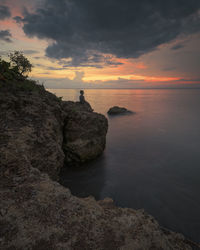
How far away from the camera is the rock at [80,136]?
9.05m

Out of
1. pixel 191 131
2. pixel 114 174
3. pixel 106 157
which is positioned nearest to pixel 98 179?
pixel 114 174

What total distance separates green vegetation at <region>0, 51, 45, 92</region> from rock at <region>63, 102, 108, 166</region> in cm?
295

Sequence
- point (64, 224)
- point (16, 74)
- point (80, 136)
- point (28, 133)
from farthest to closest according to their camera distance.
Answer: point (80, 136)
point (16, 74)
point (28, 133)
point (64, 224)

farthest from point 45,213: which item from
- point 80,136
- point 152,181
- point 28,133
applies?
point 152,181

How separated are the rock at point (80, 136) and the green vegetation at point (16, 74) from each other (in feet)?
9.67

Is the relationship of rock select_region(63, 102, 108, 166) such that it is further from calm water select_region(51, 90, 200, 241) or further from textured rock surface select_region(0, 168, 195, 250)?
textured rock surface select_region(0, 168, 195, 250)

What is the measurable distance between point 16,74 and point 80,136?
5.29 meters

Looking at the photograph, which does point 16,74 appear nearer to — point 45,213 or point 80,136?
point 80,136

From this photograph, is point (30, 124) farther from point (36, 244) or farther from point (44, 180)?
point (36, 244)

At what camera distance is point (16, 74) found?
23.6ft

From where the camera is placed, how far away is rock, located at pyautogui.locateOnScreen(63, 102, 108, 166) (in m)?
9.05

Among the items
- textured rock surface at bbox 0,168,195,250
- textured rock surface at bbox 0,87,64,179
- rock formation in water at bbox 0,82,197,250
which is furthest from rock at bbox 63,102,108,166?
textured rock surface at bbox 0,168,195,250

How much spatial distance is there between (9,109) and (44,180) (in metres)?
3.39

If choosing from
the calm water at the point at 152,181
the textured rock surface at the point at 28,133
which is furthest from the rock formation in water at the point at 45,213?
the calm water at the point at 152,181
